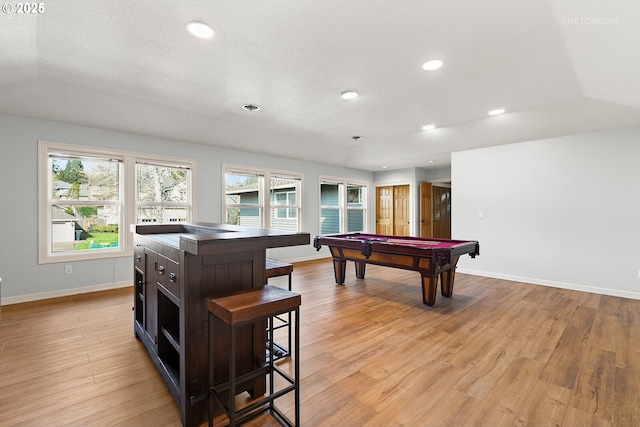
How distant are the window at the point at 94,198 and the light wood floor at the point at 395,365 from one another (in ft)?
2.84

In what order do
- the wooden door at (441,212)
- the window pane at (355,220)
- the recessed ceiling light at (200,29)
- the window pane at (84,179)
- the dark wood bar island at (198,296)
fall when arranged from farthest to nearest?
the window pane at (355,220), the wooden door at (441,212), the window pane at (84,179), the recessed ceiling light at (200,29), the dark wood bar island at (198,296)

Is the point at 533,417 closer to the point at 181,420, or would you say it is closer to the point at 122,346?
the point at 181,420

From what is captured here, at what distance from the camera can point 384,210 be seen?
8508 millimetres

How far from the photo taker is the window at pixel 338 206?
783 cm

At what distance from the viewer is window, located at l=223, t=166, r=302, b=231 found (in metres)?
5.93

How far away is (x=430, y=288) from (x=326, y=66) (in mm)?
2867

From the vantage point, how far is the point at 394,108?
169 inches

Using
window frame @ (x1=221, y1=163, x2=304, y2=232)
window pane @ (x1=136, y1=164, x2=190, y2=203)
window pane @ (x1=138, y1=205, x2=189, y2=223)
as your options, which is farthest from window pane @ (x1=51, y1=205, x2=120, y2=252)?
window frame @ (x1=221, y1=163, x2=304, y2=232)

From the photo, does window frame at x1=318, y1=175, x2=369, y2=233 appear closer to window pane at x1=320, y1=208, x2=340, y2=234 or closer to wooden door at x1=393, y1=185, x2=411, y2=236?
window pane at x1=320, y1=208, x2=340, y2=234

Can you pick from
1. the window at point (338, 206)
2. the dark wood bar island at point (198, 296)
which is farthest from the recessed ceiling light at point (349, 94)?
the window at point (338, 206)

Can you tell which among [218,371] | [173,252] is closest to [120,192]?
[173,252]

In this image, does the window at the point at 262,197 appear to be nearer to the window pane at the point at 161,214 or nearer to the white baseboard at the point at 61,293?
the window pane at the point at 161,214

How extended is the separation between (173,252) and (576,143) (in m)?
5.71

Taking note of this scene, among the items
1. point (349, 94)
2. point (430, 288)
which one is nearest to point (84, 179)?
point (349, 94)
